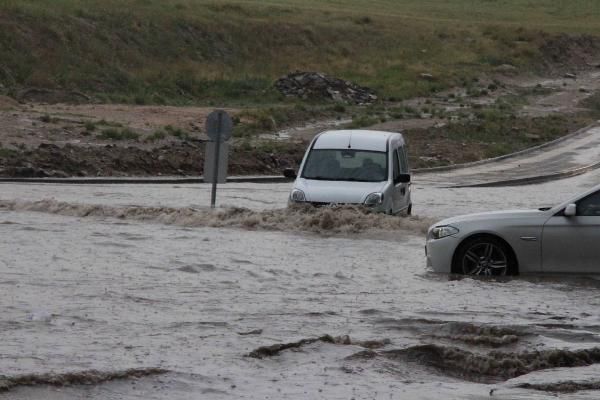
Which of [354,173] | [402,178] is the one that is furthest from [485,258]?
[402,178]

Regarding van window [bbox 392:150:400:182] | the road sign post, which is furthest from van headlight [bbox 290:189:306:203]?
the road sign post

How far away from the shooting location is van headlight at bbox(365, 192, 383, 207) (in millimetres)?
20688

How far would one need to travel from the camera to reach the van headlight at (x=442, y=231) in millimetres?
15750

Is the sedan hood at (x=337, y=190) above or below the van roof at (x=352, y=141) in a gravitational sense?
below

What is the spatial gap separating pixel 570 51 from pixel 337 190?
67439mm

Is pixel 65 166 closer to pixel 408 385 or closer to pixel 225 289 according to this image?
pixel 225 289

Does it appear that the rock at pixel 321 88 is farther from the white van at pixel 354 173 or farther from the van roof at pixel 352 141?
the white van at pixel 354 173

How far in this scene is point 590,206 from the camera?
49.8 feet

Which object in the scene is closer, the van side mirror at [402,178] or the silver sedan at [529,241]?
the silver sedan at [529,241]

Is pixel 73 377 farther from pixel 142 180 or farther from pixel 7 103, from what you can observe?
pixel 7 103

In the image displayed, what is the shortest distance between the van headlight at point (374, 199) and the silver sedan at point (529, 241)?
489 centimetres

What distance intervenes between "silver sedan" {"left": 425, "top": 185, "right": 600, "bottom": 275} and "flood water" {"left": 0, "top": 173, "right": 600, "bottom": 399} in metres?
0.24

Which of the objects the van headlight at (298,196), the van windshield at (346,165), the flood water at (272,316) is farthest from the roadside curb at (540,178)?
the flood water at (272,316)

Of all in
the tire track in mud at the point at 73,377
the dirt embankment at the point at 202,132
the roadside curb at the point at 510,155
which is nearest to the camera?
the tire track in mud at the point at 73,377
